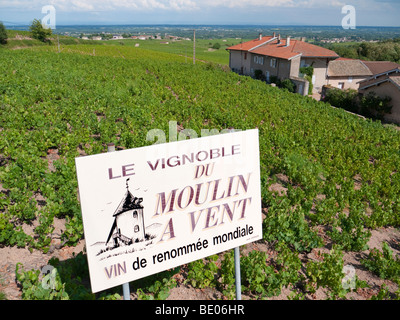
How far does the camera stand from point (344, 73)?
43250mm

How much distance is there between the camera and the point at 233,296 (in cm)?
534

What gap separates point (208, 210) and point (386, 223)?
6.92m

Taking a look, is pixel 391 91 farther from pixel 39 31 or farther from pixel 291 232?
pixel 39 31

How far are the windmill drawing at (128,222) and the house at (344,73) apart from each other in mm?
44986

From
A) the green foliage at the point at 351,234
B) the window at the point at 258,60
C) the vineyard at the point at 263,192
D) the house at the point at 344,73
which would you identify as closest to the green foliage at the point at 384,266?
the vineyard at the point at 263,192

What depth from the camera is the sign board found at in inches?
138

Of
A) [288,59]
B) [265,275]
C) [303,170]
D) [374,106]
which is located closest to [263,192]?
[303,170]

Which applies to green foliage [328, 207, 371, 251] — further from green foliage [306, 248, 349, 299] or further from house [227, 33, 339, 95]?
house [227, 33, 339, 95]

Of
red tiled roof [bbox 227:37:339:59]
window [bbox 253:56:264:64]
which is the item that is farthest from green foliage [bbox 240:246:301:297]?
window [bbox 253:56:264:64]

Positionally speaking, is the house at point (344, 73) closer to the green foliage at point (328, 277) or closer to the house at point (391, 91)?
the house at point (391, 91)

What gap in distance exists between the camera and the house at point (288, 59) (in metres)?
39.7
